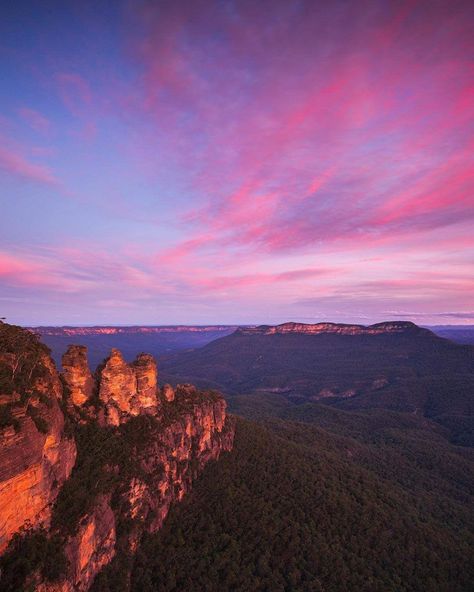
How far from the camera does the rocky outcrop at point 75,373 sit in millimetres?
44562

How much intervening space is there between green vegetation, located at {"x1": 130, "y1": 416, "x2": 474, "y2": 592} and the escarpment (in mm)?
4202

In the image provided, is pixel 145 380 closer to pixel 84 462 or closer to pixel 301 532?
pixel 84 462

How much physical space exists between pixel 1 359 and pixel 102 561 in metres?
25.7

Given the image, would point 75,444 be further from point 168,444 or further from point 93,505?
point 168,444

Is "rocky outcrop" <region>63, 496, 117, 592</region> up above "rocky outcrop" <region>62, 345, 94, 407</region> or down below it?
below

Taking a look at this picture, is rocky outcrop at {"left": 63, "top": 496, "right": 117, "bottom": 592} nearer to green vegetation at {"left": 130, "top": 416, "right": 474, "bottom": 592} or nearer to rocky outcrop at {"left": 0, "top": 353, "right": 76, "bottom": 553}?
green vegetation at {"left": 130, "top": 416, "right": 474, "bottom": 592}

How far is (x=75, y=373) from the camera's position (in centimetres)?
4472

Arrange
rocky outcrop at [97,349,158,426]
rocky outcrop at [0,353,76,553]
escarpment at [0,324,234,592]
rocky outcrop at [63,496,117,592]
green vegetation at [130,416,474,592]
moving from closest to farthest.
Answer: rocky outcrop at [0,353,76,553] → escarpment at [0,324,234,592] → rocky outcrop at [63,496,117,592] → green vegetation at [130,416,474,592] → rocky outcrop at [97,349,158,426]

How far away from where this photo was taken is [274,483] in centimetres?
6488

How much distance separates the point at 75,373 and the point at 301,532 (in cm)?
4418

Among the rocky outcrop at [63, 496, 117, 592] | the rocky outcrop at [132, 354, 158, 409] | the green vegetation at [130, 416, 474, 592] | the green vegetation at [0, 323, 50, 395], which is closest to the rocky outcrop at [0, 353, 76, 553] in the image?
the green vegetation at [0, 323, 50, 395]

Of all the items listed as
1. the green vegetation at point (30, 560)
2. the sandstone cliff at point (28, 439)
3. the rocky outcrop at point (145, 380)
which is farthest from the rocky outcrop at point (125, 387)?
the green vegetation at point (30, 560)

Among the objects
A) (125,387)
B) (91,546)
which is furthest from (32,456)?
(125,387)

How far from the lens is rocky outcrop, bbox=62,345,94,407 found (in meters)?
44.6
